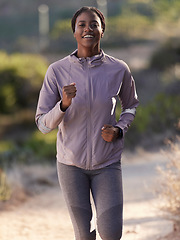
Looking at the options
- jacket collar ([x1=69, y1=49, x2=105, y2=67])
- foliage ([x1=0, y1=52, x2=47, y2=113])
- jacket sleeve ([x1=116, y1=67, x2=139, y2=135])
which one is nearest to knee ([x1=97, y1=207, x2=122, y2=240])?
jacket sleeve ([x1=116, y1=67, x2=139, y2=135])

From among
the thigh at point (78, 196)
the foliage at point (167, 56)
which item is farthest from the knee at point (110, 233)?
the foliage at point (167, 56)

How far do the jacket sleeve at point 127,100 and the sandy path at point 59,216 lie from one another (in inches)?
48.0

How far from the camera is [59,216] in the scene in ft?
20.5

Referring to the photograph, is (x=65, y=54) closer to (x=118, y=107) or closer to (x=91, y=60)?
(x=118, y=107)

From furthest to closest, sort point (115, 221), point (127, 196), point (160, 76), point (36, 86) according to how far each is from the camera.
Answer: point (160, 76) < point (36, 86) < point (127, 196) < point (115, 221)

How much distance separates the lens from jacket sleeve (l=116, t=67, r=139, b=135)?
305 centimetres

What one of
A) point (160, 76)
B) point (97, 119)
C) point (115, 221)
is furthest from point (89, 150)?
point (160, 76)

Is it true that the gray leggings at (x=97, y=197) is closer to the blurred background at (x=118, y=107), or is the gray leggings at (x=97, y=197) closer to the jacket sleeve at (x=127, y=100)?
the jacket sleeve at (x=127, y=100)

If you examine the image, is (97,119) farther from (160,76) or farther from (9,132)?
(160,76)

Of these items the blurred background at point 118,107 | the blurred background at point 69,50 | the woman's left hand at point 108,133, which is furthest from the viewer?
the blurred background at point 69,50

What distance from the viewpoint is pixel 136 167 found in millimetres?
9328

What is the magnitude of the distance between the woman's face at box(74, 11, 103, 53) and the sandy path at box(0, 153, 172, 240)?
5.40ft

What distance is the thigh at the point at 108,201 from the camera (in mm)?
2867

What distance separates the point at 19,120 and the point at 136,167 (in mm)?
13221
